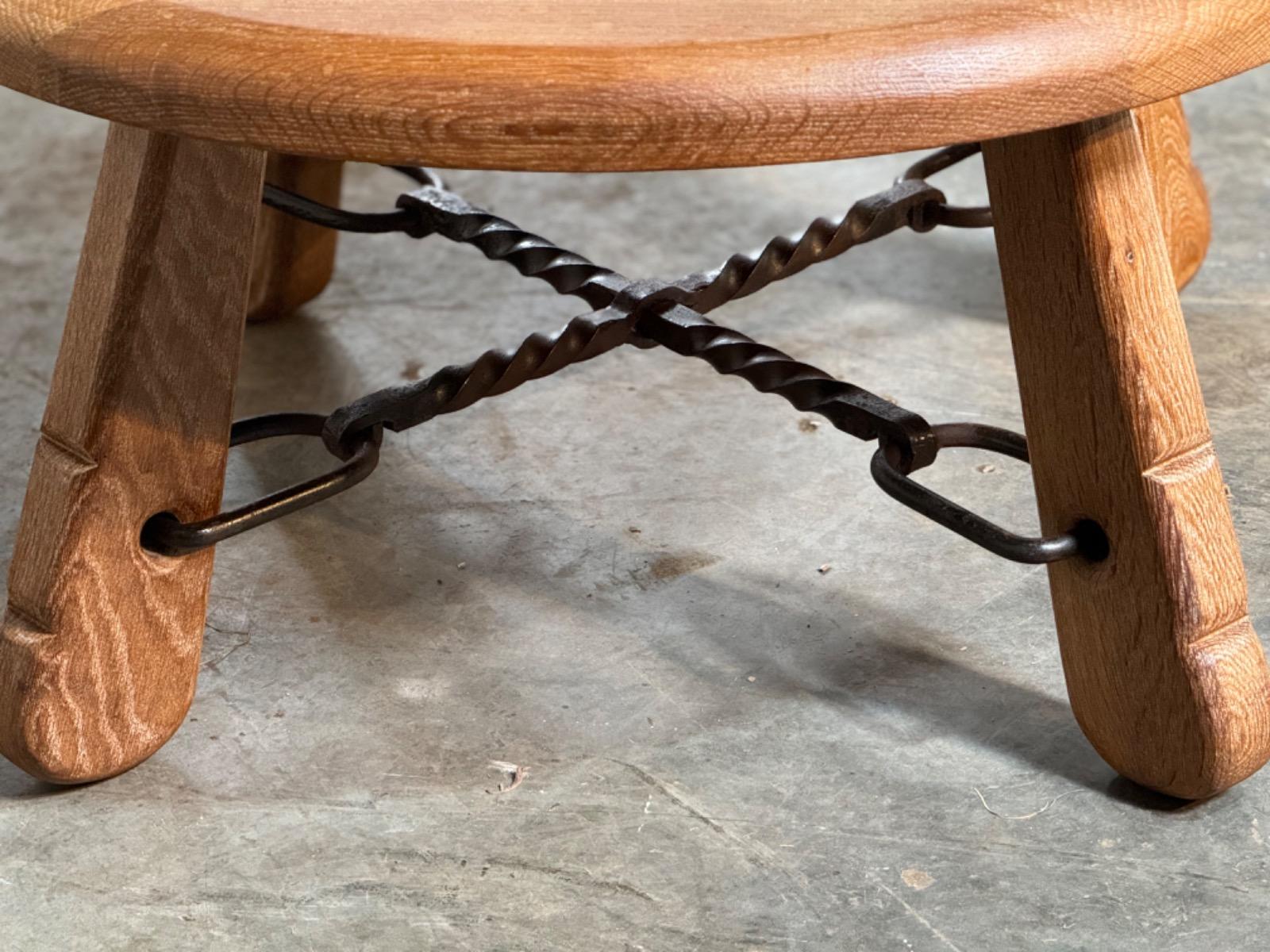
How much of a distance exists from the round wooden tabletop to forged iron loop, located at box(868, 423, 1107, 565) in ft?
1.17

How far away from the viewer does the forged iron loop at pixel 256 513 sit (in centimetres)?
115

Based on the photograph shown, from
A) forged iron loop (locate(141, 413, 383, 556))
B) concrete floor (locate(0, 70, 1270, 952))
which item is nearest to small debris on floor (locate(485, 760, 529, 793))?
concrete floor (locate(0, 70, 1270, 952))

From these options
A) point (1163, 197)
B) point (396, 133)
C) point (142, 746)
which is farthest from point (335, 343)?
point (396, 133)

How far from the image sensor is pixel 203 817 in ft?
3.76

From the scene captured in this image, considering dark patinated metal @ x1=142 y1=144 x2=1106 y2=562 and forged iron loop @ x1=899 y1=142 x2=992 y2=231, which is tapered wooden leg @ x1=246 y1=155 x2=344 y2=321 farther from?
forged iron loop @ x1=899 y1=142 x2=992 y2=231

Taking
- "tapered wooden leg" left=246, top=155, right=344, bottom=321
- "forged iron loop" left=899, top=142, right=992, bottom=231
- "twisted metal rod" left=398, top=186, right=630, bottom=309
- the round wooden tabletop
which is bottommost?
"tapered wooden leg" left=246, top=155, right=344, bottom=321

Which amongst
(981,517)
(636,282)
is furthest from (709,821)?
(636,282)

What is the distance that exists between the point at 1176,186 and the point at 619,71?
3.76ft

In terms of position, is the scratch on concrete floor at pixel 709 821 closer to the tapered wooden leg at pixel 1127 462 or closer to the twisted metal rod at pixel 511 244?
the tapered wooden leg at pixel 1127 462

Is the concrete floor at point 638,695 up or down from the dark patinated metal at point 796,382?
down

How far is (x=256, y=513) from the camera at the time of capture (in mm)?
1158

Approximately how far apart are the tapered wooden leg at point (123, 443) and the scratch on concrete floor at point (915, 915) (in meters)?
0.55

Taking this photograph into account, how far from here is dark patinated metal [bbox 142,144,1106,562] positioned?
1160 mm

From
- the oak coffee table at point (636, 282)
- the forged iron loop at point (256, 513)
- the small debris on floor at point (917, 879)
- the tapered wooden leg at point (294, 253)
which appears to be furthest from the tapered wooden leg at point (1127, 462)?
the tapered wooden leg at point (294, 253)
